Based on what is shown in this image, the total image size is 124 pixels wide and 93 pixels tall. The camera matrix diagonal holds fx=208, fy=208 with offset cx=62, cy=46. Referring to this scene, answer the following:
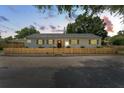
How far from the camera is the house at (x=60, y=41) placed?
26.1 metres

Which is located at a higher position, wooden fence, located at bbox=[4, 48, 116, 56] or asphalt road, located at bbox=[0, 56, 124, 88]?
wooden fence, located at bbox=[4, 48, 116, 56]

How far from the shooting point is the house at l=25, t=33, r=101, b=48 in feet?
85.5

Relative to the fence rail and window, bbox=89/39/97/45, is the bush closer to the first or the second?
window, bbox=89/39/97/45

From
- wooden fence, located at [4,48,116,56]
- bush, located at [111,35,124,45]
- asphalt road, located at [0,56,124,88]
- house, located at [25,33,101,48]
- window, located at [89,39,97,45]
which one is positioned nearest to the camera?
asphalt road, located at [0,56,124,88]

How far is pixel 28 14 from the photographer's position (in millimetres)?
19859

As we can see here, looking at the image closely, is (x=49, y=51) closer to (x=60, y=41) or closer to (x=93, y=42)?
(x=60, y=41)

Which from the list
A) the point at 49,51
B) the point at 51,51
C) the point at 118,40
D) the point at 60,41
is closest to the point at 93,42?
the point at 118,40

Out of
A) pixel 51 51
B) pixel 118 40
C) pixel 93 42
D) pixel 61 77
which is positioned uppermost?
pixel 118 40

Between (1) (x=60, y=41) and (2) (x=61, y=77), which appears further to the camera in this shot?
(1) (x=60, y=41)

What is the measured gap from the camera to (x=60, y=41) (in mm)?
26250

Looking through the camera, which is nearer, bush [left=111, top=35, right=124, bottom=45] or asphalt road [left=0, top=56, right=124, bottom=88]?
asphalt road [left=0, top=56, right=124, bottom=88]

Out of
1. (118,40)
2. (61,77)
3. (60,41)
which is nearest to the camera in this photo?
(61,77)

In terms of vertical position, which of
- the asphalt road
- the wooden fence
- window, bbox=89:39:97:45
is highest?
window, bbox=89:39:97:45

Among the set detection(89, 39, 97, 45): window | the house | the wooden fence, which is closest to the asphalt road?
the wooden fence
